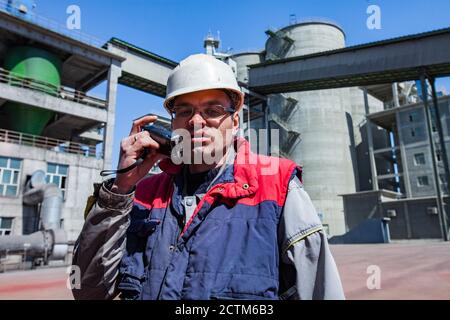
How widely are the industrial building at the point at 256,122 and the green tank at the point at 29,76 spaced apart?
73 millimetres

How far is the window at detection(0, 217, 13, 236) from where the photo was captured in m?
19.1

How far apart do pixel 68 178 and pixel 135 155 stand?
77.1ft

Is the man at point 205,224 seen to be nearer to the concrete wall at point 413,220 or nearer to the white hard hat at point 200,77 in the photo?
the white hard hat at point 200,77

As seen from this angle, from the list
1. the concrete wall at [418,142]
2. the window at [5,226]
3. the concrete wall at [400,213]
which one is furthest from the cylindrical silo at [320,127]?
the window at [5,226]

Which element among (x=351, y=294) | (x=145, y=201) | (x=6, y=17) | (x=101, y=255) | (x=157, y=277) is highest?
(x=6, y=17)

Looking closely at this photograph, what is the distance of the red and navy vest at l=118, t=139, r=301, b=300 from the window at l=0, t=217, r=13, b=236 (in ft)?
71.4

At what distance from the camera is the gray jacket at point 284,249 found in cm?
152

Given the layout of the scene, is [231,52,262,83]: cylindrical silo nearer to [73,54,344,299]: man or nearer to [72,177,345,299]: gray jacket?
[73,54,344,299]: man

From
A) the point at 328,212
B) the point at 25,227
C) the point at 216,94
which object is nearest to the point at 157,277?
the point at 216,94

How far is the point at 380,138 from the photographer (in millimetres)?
45562

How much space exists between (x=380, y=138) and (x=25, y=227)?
144 ft

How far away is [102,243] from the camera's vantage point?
1.69 m
